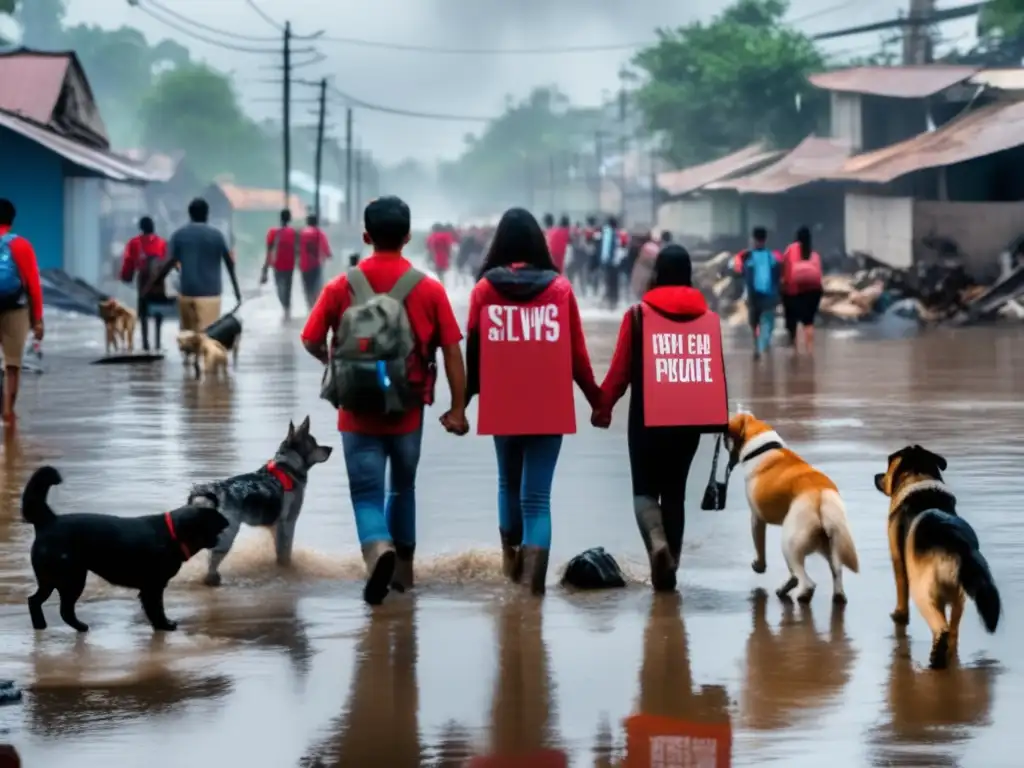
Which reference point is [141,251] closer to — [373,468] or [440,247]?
[373,468]

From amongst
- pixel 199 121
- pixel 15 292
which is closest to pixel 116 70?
pixel 199 121

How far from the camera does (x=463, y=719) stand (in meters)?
7.02

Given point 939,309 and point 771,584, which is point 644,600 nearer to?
point 771,584

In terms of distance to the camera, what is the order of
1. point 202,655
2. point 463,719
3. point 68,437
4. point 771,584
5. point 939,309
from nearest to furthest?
1. point 463,719
2. point 202,655
3. point 771,584
4. point 68,437
5. point 939,309

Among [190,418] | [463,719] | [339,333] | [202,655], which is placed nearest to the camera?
[463,719]

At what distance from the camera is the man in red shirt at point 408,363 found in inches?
364

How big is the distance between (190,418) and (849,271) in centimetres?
2974

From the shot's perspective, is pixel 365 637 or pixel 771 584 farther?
pixel 771 584

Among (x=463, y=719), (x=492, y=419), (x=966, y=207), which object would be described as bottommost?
(x=463, y=719)

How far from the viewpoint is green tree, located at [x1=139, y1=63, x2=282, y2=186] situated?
122500 millimetres

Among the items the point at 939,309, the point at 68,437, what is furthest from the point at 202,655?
the point at 939,309

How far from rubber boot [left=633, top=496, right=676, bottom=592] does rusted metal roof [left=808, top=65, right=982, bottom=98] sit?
37669 mm

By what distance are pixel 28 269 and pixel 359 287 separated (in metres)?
7.26

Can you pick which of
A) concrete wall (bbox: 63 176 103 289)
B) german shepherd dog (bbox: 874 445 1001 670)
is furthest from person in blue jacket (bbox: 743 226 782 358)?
german shepherd dog (bbox: 874 445 1001 670)
